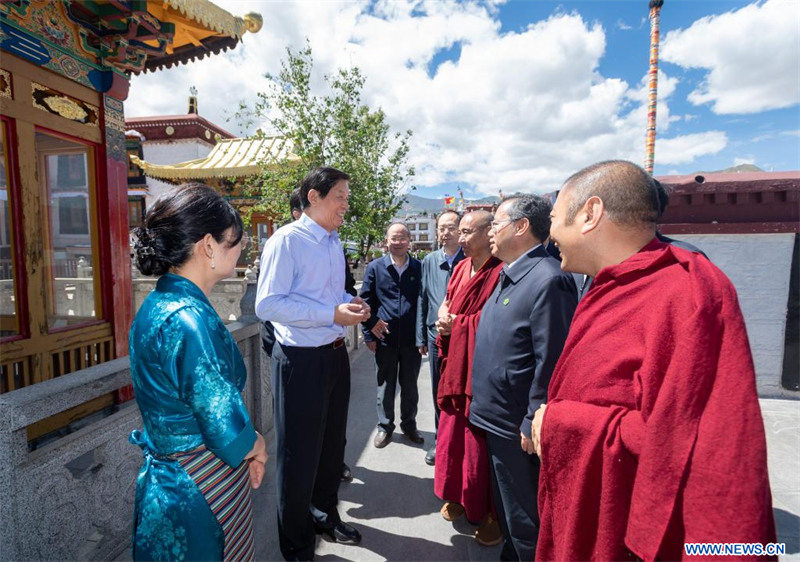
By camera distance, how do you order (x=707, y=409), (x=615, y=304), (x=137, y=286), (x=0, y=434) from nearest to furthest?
(x=707, y=409) → (x=615, y=304) → (x=0, y=434) → (x=137, y=286)

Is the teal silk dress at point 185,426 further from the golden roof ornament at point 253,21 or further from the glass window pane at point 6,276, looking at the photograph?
the golden roof ornament at point 253,21

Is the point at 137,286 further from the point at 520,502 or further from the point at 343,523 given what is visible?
the point at 520,502

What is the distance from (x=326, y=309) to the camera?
2.23 meters

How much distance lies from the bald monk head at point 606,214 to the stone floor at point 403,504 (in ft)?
6.98

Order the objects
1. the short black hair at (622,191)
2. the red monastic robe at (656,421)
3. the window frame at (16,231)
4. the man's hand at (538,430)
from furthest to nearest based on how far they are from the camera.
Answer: the window frame at (16,231) → the man's hand at (538,430) → the short black hair at (622,191) → the red monastic robe at (656,421)

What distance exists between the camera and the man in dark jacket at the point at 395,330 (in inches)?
162

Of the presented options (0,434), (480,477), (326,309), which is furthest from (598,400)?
(0,434)

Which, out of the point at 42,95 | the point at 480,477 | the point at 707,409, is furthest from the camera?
the point at 42,95

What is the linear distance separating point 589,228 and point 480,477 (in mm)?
1935

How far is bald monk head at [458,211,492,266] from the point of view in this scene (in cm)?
300

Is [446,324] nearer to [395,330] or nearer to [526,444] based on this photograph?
[526,444]

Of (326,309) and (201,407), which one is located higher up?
(326,309)

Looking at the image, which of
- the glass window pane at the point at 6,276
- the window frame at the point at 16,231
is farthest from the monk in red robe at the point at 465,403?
the glass window pane at the point at 6,276

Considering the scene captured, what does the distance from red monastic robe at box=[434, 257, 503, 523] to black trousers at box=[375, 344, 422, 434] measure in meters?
1.20
